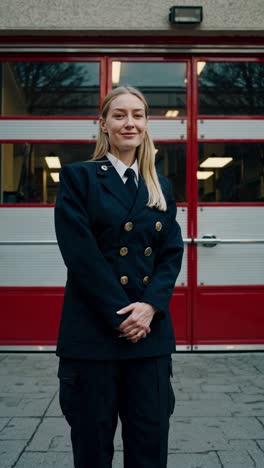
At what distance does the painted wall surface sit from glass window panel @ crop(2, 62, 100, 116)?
0.47 meters

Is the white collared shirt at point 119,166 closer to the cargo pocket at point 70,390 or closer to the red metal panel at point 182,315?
the cargo pocket at point 70,390

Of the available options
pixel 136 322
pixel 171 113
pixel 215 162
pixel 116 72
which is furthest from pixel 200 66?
pixel 136 322

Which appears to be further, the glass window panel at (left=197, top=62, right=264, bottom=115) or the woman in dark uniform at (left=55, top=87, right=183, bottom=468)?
the glass window panel at (left=197, top=62, right=264, bottom=115)

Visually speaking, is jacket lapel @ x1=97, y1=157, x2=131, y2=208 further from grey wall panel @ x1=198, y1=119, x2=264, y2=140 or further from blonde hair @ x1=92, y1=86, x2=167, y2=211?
grey wall panel @ x1=198, y1=119, x2=264, y2=140

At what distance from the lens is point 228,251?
6164 mm

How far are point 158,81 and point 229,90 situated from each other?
2.69 ft

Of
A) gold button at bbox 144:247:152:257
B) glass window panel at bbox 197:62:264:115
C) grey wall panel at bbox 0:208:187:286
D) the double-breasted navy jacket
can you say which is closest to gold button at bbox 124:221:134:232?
the double-breasted navy jacket

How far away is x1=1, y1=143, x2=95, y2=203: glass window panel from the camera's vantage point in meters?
6.14

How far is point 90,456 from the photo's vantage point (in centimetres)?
219

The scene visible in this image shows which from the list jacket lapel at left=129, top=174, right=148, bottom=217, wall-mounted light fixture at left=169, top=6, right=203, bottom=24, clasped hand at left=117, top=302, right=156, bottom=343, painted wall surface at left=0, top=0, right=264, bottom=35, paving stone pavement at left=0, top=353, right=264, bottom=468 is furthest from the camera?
painted wall surface at left=0, top=0, right=264, bottom=35

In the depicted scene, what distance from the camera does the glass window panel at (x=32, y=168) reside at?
614cm

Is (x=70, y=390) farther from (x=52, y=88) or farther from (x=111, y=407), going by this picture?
(x=52, y=88)

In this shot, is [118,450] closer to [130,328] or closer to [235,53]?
[130,328]

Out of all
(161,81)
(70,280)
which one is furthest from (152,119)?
(70,280)
